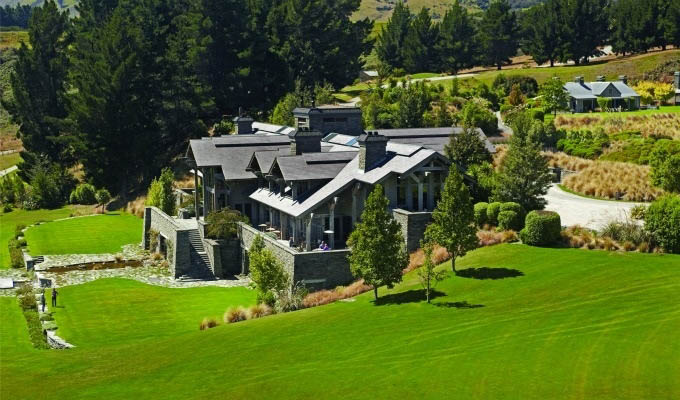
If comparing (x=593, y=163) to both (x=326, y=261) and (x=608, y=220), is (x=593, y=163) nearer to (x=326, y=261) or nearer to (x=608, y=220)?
(x=608, y=220)

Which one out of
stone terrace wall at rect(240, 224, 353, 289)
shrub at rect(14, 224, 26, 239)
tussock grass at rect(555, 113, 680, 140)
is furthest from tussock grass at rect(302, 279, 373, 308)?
tussock grass at rect(555, 113, 680, 140)

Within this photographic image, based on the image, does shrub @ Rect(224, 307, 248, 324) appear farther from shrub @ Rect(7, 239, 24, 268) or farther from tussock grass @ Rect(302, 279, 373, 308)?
shrub @ Rect(7, 239, 24, 268)

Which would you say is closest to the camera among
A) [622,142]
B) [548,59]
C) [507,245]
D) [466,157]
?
[507,245]

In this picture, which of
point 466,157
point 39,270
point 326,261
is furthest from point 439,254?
point 39,270

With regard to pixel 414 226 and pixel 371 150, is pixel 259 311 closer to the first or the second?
pixel 414 226

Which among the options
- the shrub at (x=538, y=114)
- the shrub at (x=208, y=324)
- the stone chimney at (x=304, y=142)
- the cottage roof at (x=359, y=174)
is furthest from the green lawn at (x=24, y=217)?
the shrub at (x=538, y=114)

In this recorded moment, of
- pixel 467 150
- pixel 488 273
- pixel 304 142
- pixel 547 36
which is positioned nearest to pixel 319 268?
pixel 488 273
